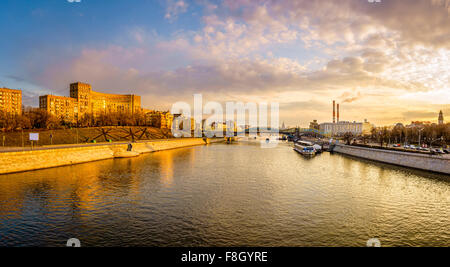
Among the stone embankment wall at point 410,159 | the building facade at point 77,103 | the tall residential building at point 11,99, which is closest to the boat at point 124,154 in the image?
the stone embankment wall at point 410,159

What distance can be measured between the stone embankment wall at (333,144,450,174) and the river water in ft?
25.9

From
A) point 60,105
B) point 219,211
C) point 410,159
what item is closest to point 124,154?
point 219,211

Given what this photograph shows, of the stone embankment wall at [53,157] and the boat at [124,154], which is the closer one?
the stone embankment wall at [53,157]

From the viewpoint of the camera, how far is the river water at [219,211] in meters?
15.3

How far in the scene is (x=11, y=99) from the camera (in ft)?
508

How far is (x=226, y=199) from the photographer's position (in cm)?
2406

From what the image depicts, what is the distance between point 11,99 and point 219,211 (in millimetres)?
190870

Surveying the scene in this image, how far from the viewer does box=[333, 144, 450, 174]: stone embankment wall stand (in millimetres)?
40444

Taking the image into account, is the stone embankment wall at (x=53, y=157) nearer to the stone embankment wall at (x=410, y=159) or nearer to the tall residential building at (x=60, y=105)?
the stone embankment wall at (x=410, y=159)

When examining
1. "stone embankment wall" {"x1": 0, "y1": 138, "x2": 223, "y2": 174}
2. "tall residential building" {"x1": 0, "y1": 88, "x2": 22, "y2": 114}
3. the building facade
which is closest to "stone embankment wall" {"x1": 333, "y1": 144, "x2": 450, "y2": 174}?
"stone embankment wall" {"x1": 0, "y1": 138, "x2": 223, "y2": 174}

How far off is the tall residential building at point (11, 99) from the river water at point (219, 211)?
6170 inches

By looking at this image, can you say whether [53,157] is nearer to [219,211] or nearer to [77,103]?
[219,211]
